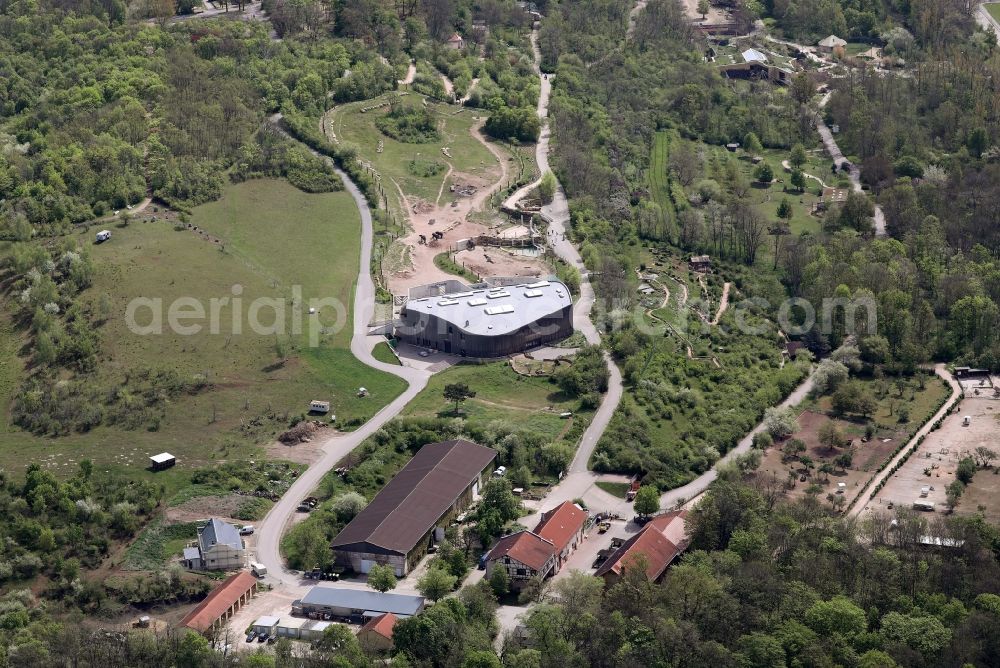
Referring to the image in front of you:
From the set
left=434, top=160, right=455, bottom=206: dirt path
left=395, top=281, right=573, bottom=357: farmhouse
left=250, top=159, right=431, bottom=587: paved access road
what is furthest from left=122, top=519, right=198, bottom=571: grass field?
left=434, top=160, right=455, bottom=206: dirt path

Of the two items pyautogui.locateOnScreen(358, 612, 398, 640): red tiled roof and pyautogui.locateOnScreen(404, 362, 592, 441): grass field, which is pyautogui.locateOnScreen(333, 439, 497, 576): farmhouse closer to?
pyautogui.locateOnScreen(404, 362, 592, 441): grass field

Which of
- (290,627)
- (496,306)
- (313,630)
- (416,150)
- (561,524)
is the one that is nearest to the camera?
(313,630)

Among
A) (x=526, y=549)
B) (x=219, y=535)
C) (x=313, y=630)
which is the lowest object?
(x=219, y=535)

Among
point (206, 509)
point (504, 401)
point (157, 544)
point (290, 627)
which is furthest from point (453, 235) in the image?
point (290, 627)

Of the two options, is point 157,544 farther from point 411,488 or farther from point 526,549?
point 526,549

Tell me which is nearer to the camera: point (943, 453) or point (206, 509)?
point (206, 509)

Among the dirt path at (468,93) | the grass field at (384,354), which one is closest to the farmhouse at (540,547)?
the grass field at (384,354)

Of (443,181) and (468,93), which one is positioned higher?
(468,93)

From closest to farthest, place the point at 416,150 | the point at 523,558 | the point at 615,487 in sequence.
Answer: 1. the point at 523,558
2. the point at 615,487
3. the point at 416,150
